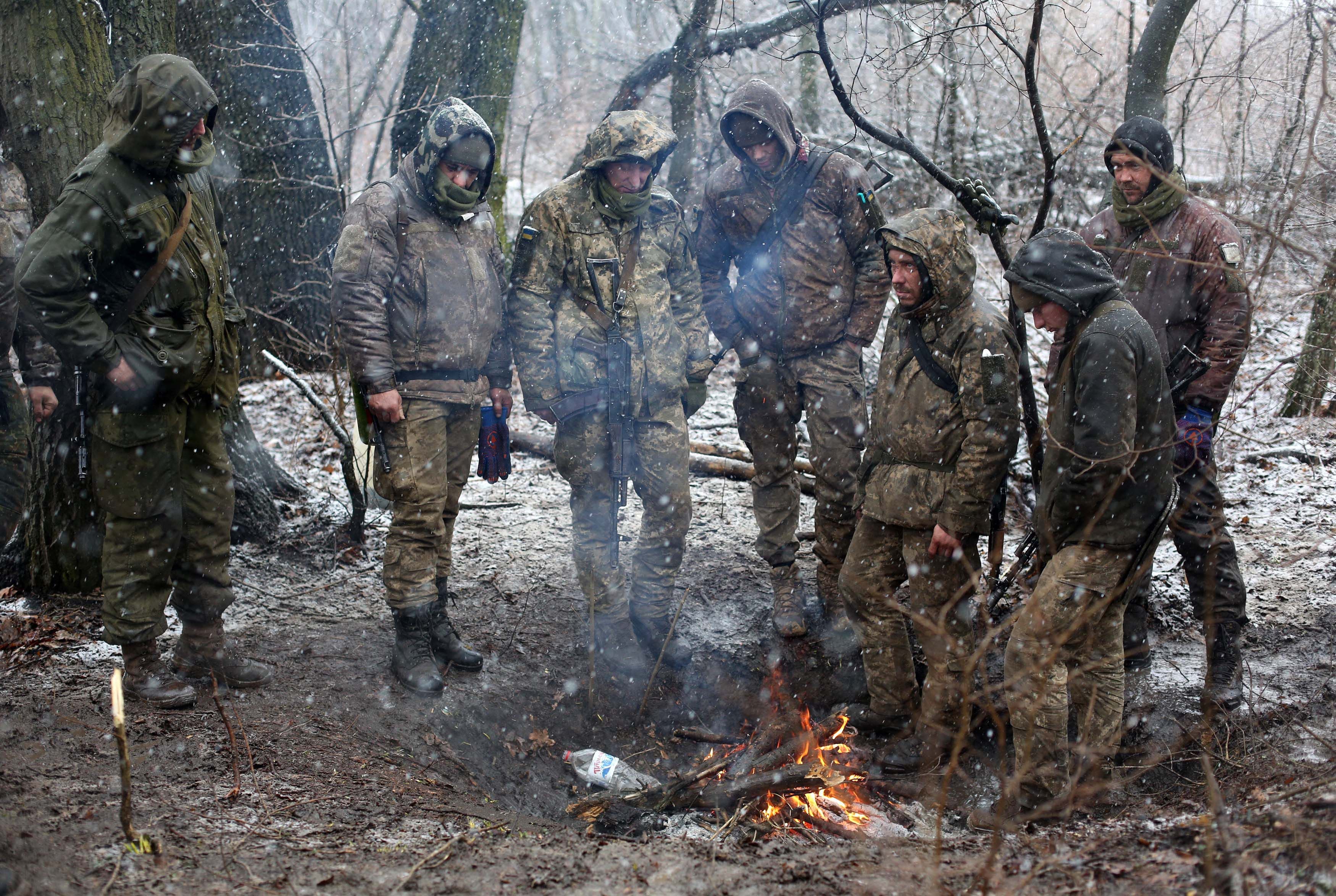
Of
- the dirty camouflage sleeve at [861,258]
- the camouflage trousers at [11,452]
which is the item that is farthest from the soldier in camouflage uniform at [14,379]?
the dirty camouflage sleeve at [861,258]

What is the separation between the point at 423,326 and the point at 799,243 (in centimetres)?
210

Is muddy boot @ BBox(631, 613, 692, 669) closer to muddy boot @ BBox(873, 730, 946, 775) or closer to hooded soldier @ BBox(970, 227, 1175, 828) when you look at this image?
muddy boot @ BBox(873, 730, 946, 775)

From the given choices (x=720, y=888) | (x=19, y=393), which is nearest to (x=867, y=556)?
(x=720, y=888)

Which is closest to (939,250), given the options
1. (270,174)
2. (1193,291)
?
(1193,291)

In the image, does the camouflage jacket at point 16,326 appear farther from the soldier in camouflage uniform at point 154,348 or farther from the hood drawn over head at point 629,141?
the hood drawn over head at point 629,141

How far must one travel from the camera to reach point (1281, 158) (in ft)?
25.0

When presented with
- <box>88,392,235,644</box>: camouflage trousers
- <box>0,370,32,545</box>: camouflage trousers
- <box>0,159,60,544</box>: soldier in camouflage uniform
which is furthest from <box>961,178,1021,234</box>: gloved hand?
<box>0,370,32,545</box>: camouflage trousers

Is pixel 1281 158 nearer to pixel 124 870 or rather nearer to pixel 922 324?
pixel 922 324

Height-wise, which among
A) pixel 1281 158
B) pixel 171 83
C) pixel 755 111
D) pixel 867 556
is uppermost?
pixel 1281 158

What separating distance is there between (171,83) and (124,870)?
292 centimetres

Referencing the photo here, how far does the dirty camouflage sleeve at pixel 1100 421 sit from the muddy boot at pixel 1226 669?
153 cm

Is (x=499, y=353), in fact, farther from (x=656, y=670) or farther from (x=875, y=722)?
(x=875, y=722)

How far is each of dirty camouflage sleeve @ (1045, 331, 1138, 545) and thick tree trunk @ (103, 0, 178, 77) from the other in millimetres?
5264

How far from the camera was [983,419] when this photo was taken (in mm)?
3672
